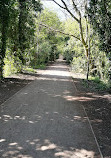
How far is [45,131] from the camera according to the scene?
15.9 ft

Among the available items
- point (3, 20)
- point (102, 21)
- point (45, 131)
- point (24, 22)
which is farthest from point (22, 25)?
point (45, 131)

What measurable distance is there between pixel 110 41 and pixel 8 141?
27.2ft

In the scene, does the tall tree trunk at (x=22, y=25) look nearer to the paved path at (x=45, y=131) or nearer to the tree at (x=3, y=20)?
the tree at (x=3, y=20)

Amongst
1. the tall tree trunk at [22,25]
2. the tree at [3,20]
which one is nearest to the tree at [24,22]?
the tall tree trunk at [22,25]

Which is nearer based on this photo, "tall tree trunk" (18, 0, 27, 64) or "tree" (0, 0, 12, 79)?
"tree" (0, 0, 12, 79)

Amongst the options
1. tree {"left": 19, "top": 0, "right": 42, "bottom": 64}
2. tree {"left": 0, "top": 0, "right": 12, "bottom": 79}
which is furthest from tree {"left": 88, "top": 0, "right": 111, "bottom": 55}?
tree {"left": 19, "top": 0, "right": 42, "bottom": 64}

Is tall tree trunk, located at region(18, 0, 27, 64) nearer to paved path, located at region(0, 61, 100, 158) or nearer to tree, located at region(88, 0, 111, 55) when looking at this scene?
tree, located at region(88, 0, 111, 55)

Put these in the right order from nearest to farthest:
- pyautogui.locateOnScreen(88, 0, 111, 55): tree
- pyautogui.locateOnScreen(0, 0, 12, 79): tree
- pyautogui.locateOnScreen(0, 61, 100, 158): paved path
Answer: pyautogui.locateOnScreen(0, 61, 100, 158): paved path < pyautogui.locateOnScreen(88, 0, 111, 55): tree < pyautogui.locateOnScreen(0, 0, 12, 79): tree

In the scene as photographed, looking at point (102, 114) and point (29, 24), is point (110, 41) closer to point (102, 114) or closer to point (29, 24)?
point (102, 114)

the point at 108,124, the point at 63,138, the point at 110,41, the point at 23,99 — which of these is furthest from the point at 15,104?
the point at 110,41

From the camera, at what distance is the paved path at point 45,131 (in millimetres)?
3836

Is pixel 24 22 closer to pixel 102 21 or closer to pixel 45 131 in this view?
pixel 102 21

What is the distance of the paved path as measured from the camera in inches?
151

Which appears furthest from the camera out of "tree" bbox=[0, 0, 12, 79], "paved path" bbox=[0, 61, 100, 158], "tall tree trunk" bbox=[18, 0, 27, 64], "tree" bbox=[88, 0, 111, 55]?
"tall tree trunk" bbox=[18, 0, 27, 64]
